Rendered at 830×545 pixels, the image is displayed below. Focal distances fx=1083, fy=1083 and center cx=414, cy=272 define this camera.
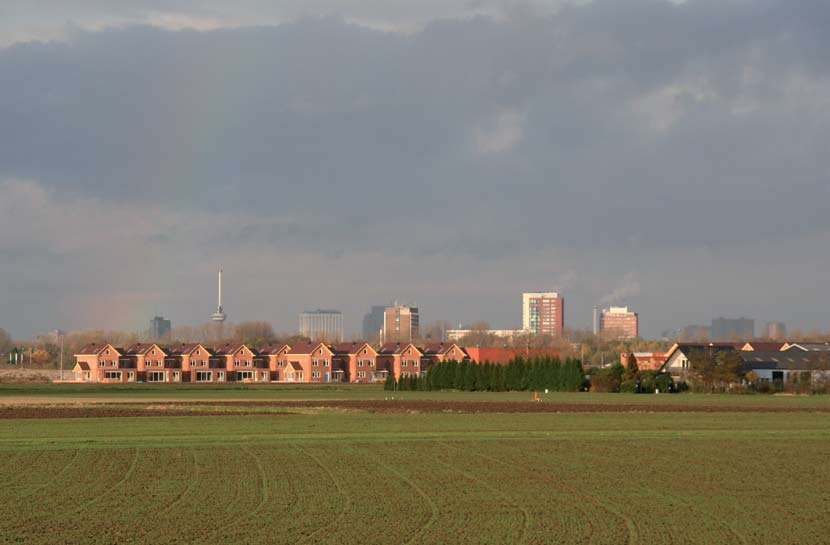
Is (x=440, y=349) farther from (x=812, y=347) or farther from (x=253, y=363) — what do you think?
Result: (x=812, y=347)

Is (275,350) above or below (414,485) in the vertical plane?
above

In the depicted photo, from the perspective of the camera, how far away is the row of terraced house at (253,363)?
540 ft

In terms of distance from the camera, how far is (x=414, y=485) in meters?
26.8

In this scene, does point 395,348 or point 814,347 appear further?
point 395,348

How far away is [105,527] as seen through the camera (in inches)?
806

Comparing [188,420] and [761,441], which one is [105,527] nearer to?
[761,441]

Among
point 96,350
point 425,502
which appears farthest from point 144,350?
point 425,502

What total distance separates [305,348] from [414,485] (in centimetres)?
14245

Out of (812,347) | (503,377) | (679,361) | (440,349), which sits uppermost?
(812,347)

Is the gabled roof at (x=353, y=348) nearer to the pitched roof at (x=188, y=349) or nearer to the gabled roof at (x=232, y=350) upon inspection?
the gabled roof at (x=232, y=350)

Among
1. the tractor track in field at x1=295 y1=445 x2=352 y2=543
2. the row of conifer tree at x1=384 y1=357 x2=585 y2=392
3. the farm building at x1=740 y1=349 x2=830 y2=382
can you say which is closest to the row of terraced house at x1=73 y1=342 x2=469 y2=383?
the row of conifer tree at x1=384 y1=357 x2=585 y2=392

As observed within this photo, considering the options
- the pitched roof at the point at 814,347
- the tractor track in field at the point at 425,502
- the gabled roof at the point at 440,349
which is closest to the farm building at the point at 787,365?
the pitched roof at the point at 814,347

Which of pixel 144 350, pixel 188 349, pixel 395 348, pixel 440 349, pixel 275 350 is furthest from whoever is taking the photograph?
pixel 275 350

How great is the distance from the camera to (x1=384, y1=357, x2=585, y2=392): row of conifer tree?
111062 millimetres
